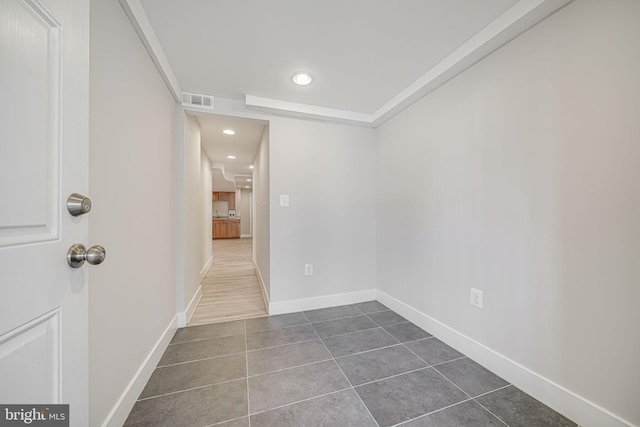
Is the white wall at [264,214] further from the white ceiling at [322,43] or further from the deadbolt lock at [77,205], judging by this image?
the deadbolt lock at [77,205]

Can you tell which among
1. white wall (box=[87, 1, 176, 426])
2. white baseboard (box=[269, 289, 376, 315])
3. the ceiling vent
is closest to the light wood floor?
white baseboard (box=[269, 289, 376, 315])

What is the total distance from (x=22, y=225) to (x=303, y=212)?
210cm

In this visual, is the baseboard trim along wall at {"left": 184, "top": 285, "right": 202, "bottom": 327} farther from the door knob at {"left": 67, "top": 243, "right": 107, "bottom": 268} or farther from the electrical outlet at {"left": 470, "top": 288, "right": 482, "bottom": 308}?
the electrical outlet at {"left": 470, "top": 288, "right": 482, "bottom": 308}

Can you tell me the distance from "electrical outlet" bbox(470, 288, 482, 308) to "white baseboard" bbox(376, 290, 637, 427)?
0.27 metres

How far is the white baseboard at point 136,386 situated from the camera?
1.10 m

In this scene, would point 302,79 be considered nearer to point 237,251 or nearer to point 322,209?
point 322,209

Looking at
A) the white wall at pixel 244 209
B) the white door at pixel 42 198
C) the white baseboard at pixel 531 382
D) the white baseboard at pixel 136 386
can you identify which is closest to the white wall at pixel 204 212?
the white baseboard at pixel 136 386

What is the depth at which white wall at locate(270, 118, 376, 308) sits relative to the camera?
2477 mm

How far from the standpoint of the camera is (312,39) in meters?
1.55

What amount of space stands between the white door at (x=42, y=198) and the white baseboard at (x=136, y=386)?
23.5 inches

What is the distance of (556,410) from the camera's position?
48.3 inches

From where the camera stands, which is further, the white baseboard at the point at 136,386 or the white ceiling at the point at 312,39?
the white ceiling at the point at 312,39

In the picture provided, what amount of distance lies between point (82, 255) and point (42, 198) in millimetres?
177

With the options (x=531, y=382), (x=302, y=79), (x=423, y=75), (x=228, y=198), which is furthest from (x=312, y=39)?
(x=228, y=198)
